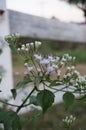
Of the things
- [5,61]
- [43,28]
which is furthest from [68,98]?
[43,28]

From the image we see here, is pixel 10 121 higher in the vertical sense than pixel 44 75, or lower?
lower

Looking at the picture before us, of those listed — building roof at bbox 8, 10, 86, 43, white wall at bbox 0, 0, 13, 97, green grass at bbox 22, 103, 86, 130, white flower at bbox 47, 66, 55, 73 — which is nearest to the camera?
white flower at bbox 47, 66, 55, 73

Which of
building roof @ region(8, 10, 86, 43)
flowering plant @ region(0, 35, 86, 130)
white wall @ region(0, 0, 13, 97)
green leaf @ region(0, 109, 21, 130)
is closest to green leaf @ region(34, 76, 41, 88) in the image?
flowering plant @ region(0, 35, 86, 130)

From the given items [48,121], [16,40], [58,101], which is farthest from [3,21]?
[58,101]

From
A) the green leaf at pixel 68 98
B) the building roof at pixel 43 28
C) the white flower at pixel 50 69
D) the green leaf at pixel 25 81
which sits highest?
the white flower at pixel 50 69

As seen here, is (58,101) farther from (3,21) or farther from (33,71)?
(33,71)

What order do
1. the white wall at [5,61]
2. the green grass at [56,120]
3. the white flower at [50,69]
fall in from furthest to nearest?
the green grass at [56,120] → the white wall at [5,61] → the white flower at [50,69]

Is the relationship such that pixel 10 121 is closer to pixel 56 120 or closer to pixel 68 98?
pixel 68 98

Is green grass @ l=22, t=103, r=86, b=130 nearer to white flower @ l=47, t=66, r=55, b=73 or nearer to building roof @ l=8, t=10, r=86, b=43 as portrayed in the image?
building roof @ l=8, t=10, r=86, b=43

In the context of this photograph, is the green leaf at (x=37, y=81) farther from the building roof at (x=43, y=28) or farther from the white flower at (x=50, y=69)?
the building roof at (x=43, y=28)

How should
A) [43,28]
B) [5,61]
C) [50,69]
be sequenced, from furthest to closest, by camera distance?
[43,28] → [5,61] → [50,69]

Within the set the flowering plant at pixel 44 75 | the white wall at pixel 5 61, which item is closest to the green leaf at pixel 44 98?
the flowering plant at pixel 44 75

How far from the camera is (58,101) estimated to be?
3916 millimetres

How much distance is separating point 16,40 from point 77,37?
3.09 metres
